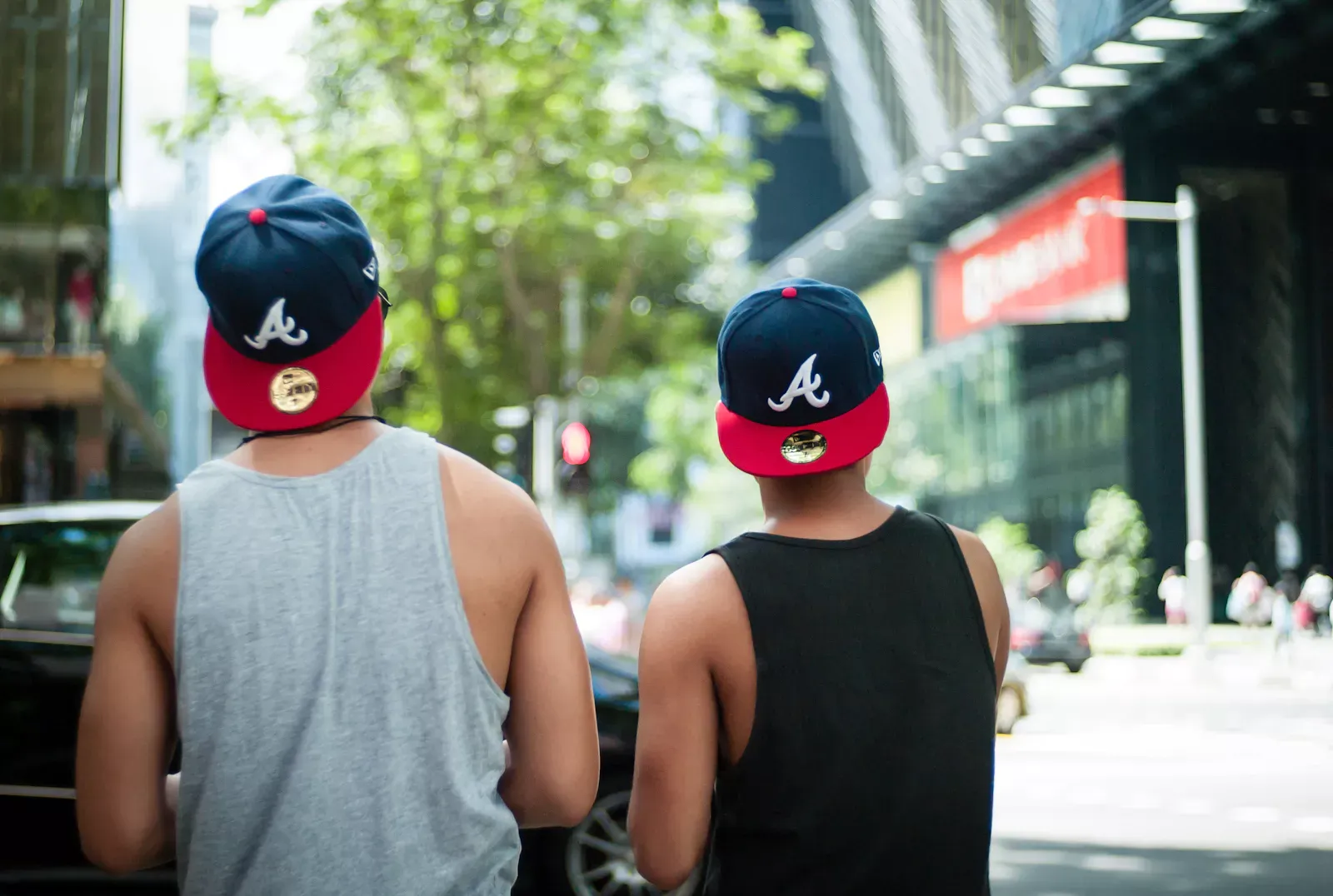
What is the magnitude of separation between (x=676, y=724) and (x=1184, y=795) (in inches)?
376

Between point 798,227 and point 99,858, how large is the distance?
83885 millimetres

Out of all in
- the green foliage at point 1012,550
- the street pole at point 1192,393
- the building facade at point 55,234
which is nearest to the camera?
the building facade at point 55,234

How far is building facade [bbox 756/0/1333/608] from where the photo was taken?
106 feet

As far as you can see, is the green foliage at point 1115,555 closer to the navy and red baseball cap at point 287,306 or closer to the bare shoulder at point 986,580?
the bare shoulder at point 986,580

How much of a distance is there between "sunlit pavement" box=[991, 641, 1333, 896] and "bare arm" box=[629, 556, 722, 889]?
4773 mm

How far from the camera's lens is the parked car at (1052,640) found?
23656 millimetres

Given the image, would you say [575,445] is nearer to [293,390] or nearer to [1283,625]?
[1283,625]

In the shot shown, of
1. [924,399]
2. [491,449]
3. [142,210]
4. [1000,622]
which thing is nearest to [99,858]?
[1000,622]

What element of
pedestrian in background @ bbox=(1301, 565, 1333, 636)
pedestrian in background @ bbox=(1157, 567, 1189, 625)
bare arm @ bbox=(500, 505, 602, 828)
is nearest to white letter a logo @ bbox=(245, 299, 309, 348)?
bare arm @ bbox=(500, 505, 602, 828)

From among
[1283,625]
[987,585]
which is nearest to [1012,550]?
[1283,625]

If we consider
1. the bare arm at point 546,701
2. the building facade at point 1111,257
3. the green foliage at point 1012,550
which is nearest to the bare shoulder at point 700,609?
the bare arm at point 546,701

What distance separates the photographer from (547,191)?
18.0 metres

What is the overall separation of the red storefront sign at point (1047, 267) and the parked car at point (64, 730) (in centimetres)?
3350

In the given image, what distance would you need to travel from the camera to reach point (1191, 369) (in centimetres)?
2711
